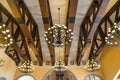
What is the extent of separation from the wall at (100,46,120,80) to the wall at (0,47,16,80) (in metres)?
6.81

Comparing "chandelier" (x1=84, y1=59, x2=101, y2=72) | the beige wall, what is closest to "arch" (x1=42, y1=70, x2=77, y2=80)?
the beige wall

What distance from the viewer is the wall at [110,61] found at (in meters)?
11.5

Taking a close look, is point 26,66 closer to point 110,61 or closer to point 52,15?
point 110,61

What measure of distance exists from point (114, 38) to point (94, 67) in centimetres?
647

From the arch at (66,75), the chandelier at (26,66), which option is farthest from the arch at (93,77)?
the chandelier at (26,66)

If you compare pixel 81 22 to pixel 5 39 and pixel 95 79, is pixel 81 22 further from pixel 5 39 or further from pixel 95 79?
pixel 95 79

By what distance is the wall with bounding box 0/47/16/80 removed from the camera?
11953 millimetres

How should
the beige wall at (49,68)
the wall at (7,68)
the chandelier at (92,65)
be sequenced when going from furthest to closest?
the beige wall at (49,68) < the chandelier at (92,65) < the wall at (7,68)

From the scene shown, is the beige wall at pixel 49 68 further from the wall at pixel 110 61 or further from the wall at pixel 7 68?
the wall at pixel 110 61

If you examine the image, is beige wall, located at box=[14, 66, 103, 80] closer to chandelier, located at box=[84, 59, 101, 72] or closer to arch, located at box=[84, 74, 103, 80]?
arch, located at box=[84, 74, 103, 80]

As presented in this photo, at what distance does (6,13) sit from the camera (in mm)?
7410

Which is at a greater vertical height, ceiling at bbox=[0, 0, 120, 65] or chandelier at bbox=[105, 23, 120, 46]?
ceiling at bbox=[0, 0, 120, 65]

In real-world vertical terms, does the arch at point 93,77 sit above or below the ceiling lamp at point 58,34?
below

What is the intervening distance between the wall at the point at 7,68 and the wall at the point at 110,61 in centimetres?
681
